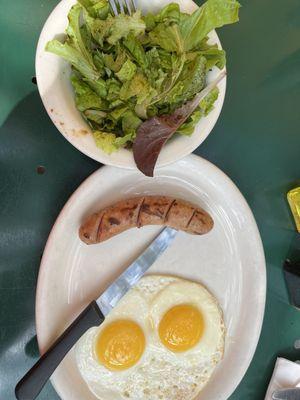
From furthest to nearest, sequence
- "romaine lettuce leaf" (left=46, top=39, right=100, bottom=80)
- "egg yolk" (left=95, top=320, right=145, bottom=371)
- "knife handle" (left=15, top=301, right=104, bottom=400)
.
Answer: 1. "egg yolk" (left=95, top=320, right=145, bottom=371)
2. "knife handle" (left=15, top=301, right=104, bottom=400)
3. "romaine lettuce leaf" (left=46, top=39, right=100, bottom=80)

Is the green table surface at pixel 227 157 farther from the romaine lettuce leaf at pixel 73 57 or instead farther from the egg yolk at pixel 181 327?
the romaine lettuce leaf at pixel 73 57

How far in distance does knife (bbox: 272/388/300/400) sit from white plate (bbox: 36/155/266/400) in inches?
5.2

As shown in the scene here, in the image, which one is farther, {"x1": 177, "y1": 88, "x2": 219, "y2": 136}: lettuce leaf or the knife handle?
the knife handle

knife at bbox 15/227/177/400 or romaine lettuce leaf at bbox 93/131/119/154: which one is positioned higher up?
romaine lettuce leaf at bbox 93/131/119/154

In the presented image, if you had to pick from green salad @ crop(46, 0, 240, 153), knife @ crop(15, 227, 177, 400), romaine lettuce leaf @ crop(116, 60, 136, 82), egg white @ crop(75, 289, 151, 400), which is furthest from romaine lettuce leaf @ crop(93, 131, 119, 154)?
egg white @ crop(75, 289, 151, 400)

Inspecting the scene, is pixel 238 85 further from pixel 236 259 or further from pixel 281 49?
pixel 236 259

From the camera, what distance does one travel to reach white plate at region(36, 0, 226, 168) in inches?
46.4

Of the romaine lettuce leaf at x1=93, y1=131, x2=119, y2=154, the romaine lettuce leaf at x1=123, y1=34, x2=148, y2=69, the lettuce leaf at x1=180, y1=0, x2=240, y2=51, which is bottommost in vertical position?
the romaine lettuce leaf at x1=93, y1=131, x2=119, y2=154

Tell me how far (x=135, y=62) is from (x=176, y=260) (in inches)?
25.0

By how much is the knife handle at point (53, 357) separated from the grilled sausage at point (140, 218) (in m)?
0.22

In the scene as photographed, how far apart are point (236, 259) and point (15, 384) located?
0.79 meters

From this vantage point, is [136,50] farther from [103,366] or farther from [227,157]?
[103,366]

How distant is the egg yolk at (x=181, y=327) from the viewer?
4.88 feet

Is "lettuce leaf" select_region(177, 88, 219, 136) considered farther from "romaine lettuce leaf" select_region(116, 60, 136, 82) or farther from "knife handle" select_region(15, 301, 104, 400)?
"knife handle" select_region(15, 301, 104, 400)
